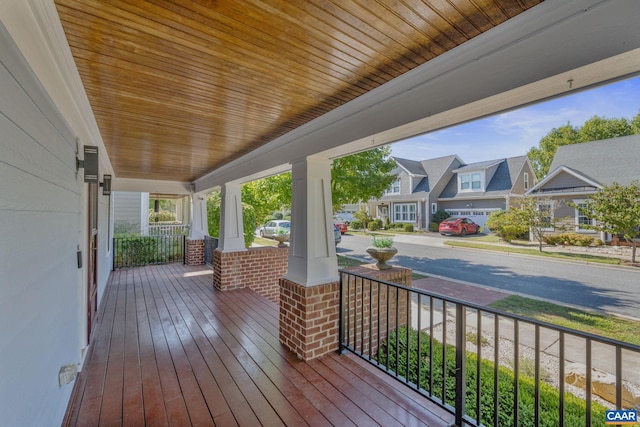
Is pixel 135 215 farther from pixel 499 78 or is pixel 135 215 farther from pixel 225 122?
pixel 499 78

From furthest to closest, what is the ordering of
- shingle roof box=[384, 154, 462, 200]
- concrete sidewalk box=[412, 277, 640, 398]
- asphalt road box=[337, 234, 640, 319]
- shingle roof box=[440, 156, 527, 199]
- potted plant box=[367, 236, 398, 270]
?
shingle roof box=[384, 154, 462, 200] < shingle roof box=[440, 156, 527, 199] < asphalt road box=[337, 234, 640, 319] < potted plant box=[367, 236, 398, 270] < concrete sidewalk box=[412, 277, 640, 398]

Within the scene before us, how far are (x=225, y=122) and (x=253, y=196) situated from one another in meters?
6.60

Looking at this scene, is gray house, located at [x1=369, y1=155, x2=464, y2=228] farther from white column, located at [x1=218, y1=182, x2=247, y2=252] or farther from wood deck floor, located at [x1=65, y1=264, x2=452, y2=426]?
wood deck floor, located at [x1=65, y1=264, x2=452, y2=426]

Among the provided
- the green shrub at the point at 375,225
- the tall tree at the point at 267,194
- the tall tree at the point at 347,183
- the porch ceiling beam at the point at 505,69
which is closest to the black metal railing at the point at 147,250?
the tall tree at the point at 267,194

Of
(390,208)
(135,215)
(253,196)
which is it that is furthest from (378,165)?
(390,208)

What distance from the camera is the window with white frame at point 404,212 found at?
20.4 m

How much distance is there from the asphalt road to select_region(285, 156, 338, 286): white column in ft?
19.7

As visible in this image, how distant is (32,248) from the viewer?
4.78 feet

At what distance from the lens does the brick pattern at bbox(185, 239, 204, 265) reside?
834 centimetres

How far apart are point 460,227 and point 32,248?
18.2m

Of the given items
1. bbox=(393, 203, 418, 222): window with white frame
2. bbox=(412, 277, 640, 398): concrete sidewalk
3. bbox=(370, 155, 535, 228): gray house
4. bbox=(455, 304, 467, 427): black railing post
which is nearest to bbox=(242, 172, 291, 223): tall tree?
bbox=(412, 277, 640, 398): concrete sidewalk

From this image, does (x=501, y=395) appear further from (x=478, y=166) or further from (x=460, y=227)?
(x=478, y=166)

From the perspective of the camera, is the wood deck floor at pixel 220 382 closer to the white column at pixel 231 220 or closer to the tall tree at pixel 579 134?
the white column at pixel 231 220

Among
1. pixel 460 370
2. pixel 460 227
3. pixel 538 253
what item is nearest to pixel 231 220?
pixel 460 370
